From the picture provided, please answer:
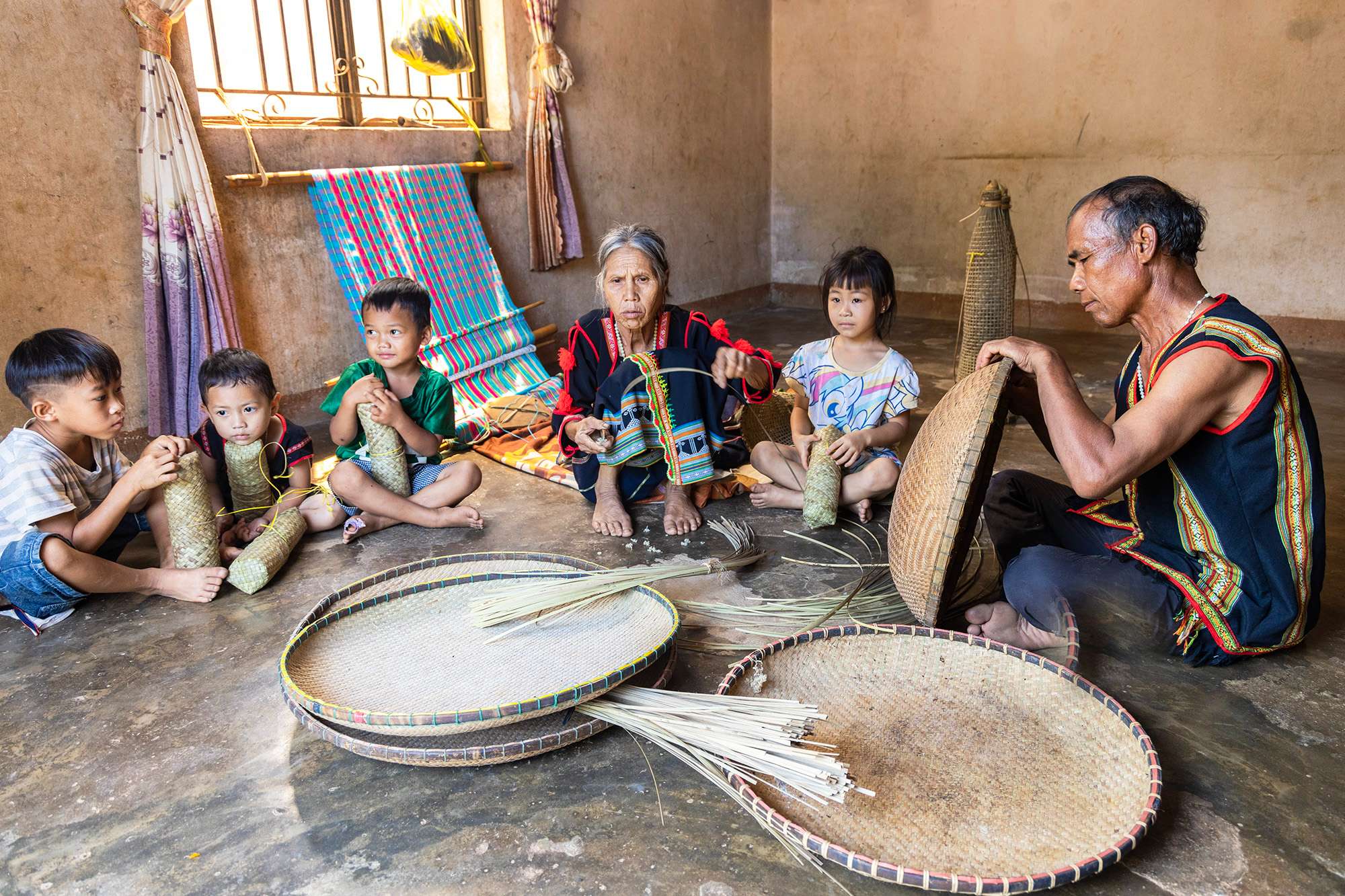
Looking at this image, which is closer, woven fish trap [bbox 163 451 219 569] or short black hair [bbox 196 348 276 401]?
woven fish trap [bbox 163 451 219 569]

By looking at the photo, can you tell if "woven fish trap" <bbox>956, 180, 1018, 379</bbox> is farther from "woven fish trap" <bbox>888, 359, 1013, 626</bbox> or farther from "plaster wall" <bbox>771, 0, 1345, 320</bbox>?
"woven fish trap" <bbox>888, 359, 1013, 626</bbox>

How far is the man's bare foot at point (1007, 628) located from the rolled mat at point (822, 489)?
689 mm

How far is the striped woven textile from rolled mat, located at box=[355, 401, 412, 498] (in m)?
0.94

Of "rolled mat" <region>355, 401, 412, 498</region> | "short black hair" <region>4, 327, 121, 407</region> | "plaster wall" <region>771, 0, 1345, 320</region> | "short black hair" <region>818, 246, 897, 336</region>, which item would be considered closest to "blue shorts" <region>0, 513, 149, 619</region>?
"short black hair" <region>4, 327, 121, 407</region>

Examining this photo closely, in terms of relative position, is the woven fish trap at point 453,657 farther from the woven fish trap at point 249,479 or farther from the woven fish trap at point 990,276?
the woven fish trap at point 990,276

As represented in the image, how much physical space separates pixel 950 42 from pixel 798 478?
426 centimetres

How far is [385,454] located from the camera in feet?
8.80

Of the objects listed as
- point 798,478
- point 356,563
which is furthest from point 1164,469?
point 356,563

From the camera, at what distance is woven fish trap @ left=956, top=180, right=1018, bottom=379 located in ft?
12.9

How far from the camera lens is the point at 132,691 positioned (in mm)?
1872

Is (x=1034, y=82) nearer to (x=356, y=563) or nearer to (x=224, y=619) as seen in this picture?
(x=356, y=563)

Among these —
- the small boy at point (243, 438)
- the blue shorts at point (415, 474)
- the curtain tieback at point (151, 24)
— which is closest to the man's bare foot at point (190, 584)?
the small boy at point (243, 438)

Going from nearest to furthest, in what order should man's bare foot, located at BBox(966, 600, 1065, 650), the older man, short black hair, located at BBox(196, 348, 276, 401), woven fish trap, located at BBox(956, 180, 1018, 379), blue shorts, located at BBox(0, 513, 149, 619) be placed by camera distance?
the older man < man's bare foot, located at BBox(966, 600, 1065, 650) < blue shorts, located at BBox(0, 513, 149, 619) < short black hair, located at BBox(196, 348, 276, 401) < woven fish trap, located at BBox(956, 180, 1018, 379)

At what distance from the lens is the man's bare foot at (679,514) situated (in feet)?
8.80
